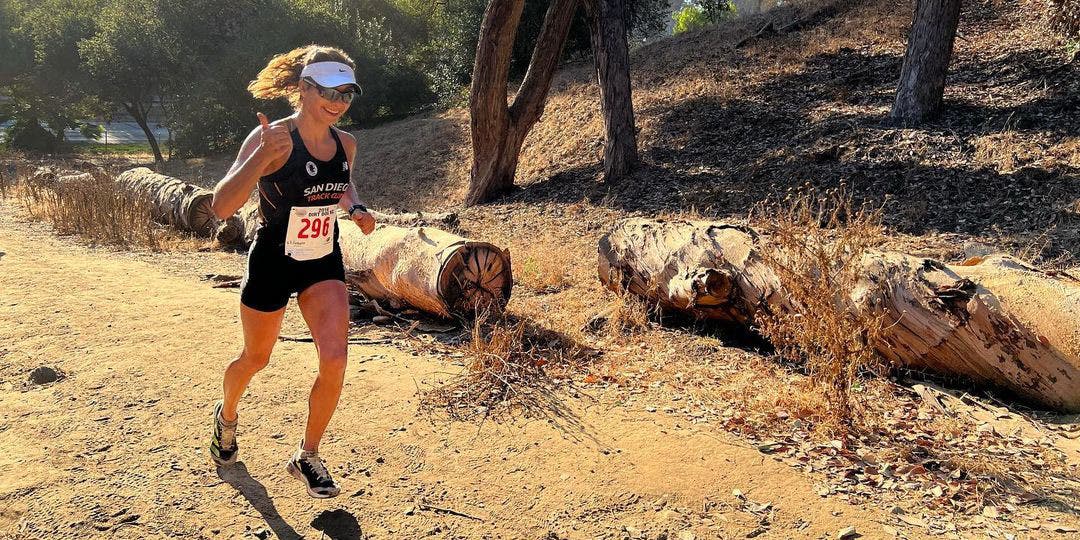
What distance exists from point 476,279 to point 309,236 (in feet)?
8.48

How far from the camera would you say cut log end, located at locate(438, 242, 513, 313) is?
18.4 ft

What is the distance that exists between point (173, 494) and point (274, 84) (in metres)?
1.95

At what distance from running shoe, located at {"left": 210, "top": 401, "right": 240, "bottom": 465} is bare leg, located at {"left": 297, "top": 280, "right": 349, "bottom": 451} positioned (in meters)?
0.50

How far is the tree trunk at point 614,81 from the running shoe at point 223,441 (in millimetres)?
8794

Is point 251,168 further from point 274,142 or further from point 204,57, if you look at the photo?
point 204,57

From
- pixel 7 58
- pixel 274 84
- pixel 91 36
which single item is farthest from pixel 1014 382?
pixel 7 58

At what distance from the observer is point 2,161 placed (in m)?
22.1

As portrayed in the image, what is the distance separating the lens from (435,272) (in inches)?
220

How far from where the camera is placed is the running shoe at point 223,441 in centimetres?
353

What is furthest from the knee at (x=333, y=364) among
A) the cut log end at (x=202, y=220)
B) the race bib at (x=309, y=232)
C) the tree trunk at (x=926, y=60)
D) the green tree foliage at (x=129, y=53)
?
the green tree foliage at (x=129, y=53)

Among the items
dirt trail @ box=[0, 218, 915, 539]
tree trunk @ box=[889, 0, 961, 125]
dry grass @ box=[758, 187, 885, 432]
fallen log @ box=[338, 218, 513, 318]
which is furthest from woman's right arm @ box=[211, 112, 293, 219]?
tree trunk @ box=[889, 0, 961, 125]

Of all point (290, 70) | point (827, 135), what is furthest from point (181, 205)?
point (827, 135)

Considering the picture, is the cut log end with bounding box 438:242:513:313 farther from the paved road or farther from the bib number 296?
the paved road

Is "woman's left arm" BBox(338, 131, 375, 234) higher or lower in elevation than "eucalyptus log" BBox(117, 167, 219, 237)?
higher
